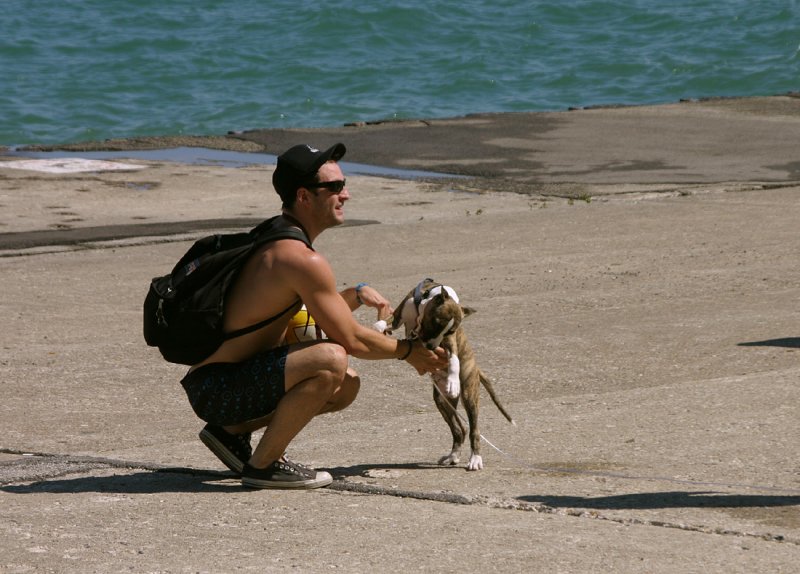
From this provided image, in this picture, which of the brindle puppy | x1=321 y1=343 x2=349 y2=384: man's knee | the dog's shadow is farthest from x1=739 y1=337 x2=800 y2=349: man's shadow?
x1=321 y1=343 x2=349 y2=384: man's knee

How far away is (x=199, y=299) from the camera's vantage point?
609 cm

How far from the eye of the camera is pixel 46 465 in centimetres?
668

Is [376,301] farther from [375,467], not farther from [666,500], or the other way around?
[666,500]

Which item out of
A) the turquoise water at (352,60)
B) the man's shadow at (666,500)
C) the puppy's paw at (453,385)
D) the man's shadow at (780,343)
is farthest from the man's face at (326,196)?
the turquoise water at (352,60)

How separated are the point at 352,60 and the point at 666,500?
36951 mm

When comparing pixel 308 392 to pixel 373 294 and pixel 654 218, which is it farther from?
pixel 654 218

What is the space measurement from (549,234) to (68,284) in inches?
165

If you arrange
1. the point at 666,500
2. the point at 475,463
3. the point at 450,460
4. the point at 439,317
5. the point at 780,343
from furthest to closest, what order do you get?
the point at 780,343
the point at 450,460
the point at 475,463
the point at 439,317
the point at 666,500

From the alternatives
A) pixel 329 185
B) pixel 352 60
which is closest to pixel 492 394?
pixel 329 185

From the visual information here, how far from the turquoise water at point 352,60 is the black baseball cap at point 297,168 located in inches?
963

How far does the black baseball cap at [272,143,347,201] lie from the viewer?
6105mm

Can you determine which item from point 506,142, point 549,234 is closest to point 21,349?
point 549,234

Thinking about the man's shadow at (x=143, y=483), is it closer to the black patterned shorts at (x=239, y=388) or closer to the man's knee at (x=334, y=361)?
the black patterned shorts at (x=239, y=388)

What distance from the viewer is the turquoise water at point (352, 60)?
1348 inches
